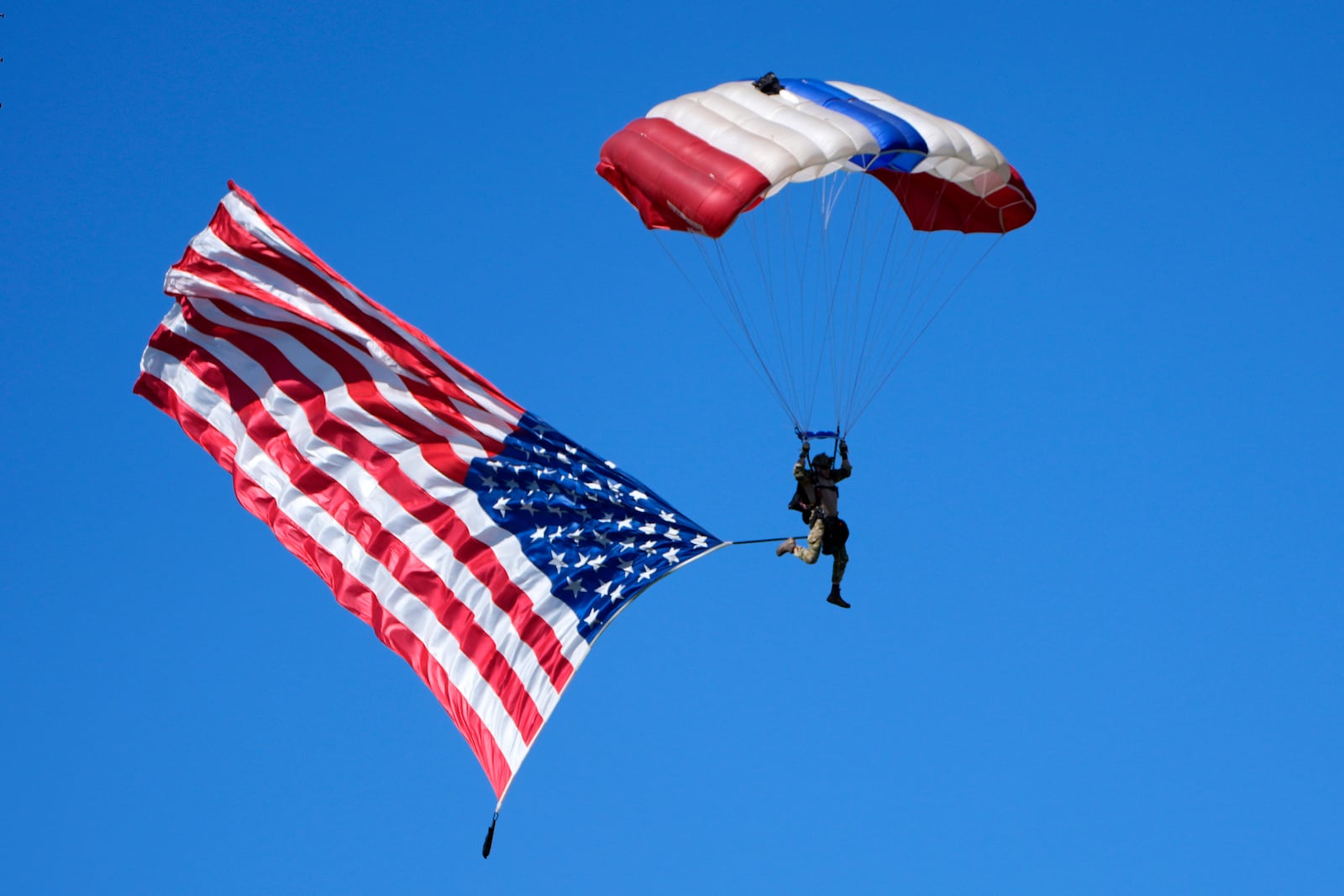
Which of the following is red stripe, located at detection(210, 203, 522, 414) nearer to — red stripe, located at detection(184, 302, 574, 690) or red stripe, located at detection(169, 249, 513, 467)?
red stripe, located at detection(169, 249, 513, 467)

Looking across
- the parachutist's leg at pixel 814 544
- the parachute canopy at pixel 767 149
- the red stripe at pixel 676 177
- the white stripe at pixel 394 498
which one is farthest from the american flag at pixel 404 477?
the parachute canopy at pixel 767 149

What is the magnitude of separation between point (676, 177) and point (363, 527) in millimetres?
4712

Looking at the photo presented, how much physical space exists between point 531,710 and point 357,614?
209 centimetres

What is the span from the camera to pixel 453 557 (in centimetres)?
2366

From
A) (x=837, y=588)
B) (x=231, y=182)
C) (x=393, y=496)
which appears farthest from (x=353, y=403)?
(x=837, y=588)

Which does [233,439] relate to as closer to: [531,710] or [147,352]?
[147,352]

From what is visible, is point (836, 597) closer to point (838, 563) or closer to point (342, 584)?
point (838, 563)

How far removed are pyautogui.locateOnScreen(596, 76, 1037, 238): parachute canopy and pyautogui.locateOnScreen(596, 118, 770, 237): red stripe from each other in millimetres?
11

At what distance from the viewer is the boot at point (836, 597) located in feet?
77.2

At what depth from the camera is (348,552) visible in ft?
78.0

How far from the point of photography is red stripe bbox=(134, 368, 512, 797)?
23.2 meters

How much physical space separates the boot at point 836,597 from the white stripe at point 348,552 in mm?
3361

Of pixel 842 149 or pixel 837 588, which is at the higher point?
pixel 842 149

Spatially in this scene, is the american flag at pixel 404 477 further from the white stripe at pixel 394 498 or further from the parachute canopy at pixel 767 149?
the parachute canopy at pixel 767 149
